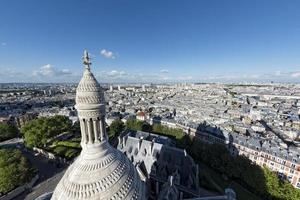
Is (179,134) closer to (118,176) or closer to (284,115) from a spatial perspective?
(118,176)

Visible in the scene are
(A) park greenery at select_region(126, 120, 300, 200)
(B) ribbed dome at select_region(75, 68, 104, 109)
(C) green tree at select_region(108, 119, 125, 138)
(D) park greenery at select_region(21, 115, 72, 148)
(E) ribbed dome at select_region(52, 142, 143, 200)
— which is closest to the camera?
(E) ribbed dome at select_region(52, 142, 143, 200)

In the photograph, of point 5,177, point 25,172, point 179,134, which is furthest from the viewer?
point 179,134

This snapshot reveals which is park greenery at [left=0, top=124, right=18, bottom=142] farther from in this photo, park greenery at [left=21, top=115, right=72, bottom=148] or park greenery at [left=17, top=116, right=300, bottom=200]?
park greenery at [left=17, top=116, right=300, bottom=200]

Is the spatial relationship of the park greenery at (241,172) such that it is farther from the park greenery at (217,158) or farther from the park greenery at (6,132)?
the park greenery at (6,132)

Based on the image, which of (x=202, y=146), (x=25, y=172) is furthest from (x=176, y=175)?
(x=25, y=172)

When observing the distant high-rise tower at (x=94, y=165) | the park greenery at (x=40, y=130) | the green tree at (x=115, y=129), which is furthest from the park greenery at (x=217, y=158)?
the distant high-rise tower at (x=94, y=165)

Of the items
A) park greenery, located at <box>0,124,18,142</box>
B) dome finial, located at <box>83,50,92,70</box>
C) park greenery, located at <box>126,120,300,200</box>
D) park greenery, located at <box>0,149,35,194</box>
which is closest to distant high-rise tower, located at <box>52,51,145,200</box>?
dome finial, located at <box>83,50,92,70</box>

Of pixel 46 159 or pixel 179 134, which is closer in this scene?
pixel 46 159
